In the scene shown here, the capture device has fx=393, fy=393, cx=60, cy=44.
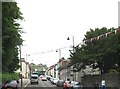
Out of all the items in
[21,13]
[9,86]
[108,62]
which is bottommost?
[9,86]

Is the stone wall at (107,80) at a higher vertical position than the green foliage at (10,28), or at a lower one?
lower

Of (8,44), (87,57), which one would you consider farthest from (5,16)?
(87,57)

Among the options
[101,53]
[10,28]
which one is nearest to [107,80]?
[101,53]

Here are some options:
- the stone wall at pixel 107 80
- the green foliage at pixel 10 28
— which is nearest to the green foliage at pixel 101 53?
the stone wall at pixel 107 80

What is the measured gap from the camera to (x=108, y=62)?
57688 millimetres

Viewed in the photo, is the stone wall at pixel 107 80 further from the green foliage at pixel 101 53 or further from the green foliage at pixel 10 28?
the green foliage at pixel 10 28

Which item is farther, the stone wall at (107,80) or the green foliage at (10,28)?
the stone wall at (107,80)

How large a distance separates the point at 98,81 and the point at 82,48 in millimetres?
10342

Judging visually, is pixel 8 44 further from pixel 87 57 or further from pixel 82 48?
pixel 82 48

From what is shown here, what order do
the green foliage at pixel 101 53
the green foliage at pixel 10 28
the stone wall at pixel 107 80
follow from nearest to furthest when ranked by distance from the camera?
the green foliage at pixel 10 28 → the stone wall at pixel 107 80 → the green foliage at pixel 101 53

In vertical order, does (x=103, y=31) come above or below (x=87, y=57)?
above

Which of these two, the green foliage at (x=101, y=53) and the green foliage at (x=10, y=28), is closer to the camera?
the green foliage at (x=10, y=28)

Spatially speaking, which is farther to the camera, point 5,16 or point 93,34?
point 93,34

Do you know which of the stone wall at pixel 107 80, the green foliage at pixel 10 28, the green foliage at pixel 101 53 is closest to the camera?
the green foliage at pixel 10 28
